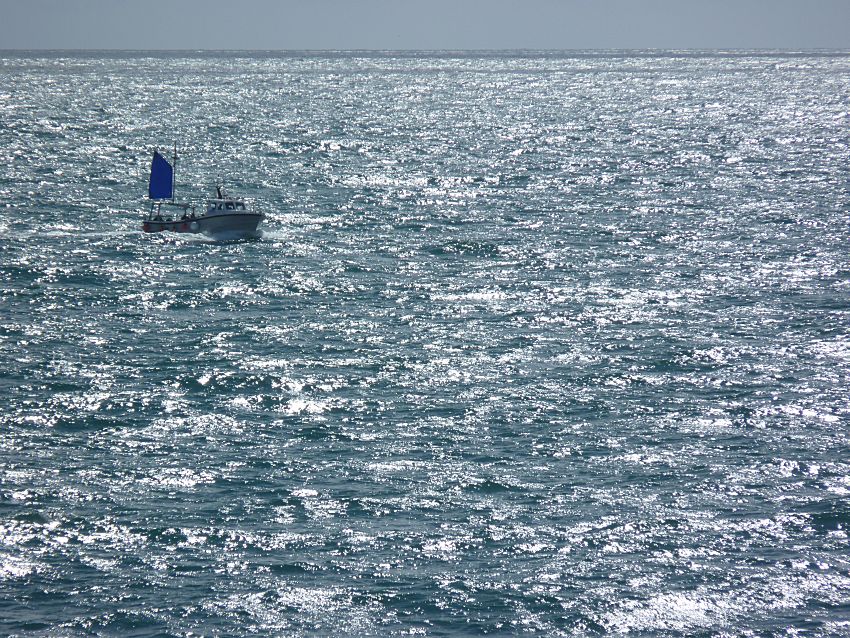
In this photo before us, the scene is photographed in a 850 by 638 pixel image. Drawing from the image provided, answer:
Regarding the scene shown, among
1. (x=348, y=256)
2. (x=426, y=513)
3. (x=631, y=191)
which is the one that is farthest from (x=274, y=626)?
(x=631, y=191)

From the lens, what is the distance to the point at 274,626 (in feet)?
104

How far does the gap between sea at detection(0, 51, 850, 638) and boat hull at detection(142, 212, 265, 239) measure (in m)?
1.30

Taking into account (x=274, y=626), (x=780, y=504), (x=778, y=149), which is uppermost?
(x=778, y=149)

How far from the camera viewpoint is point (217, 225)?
88.4m

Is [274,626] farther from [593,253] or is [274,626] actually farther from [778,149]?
[778,149]

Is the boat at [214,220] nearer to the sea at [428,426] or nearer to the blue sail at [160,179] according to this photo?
the blue sail at [160,179]

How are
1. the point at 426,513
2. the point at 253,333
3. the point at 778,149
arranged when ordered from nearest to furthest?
the point at 426,513 → the point at 253,333 → the point at 778,149

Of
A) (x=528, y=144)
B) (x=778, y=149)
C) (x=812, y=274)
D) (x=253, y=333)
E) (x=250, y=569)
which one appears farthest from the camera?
(x=528, y=144)

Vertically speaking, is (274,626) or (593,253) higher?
(593,253)

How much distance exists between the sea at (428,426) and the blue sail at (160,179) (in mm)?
4644

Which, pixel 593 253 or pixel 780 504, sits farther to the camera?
pixel 593 253

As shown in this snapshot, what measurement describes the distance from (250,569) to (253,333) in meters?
28.0

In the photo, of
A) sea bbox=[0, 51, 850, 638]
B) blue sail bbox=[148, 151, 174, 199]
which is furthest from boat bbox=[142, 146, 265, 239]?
sea bbox=[0, 51, 850, 638]

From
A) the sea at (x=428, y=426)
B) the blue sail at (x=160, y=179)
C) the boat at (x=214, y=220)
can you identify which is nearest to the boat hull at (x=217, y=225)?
the boat at (x=214, y=220)
